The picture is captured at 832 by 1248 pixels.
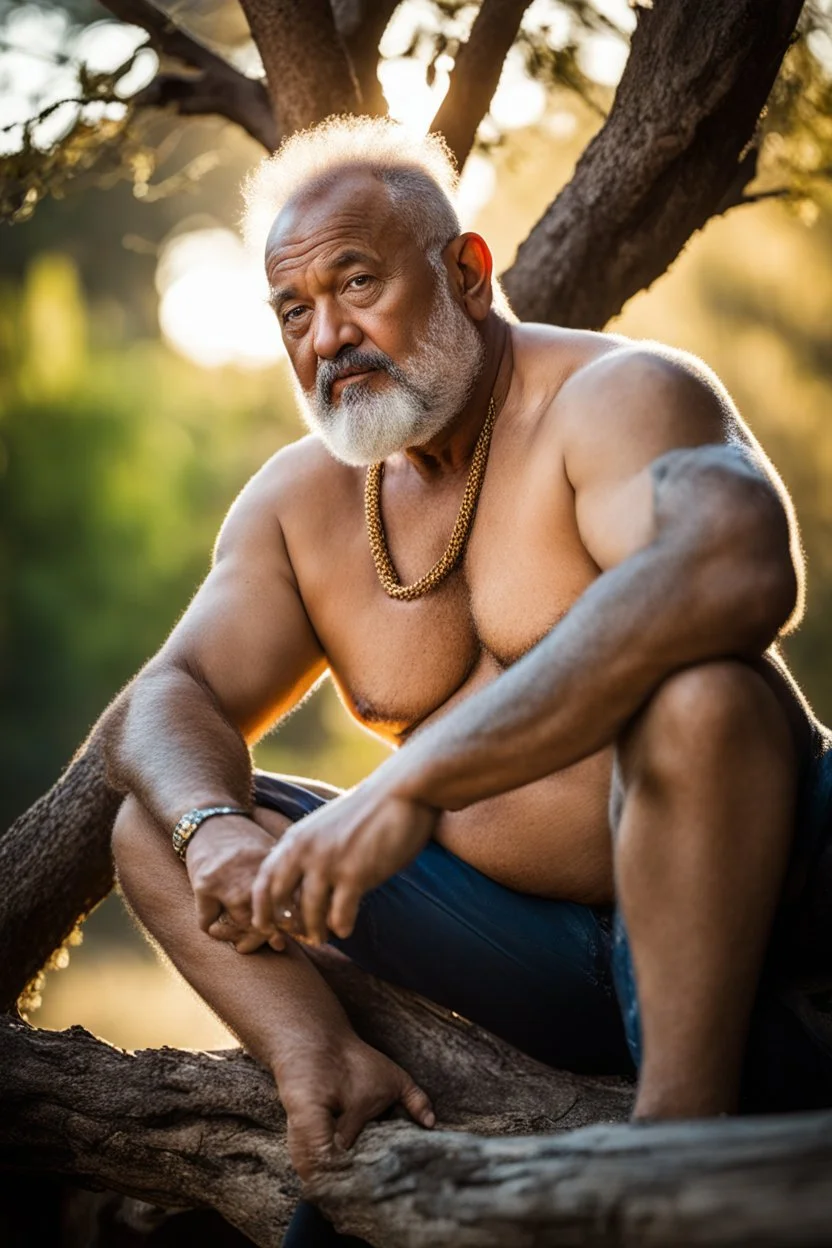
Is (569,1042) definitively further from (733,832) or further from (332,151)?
(332,151)

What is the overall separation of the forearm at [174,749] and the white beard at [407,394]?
0.52 meters

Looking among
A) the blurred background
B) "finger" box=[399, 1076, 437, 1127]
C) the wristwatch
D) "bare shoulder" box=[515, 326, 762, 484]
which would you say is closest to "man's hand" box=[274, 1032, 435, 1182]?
"finger" box=[399, 1076, 437, 1127]

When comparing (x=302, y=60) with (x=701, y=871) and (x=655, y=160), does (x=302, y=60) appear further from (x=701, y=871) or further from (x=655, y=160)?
(x=701, y=871)

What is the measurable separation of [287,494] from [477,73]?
53.9 inches

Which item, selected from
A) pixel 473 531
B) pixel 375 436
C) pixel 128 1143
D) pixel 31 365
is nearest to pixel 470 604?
pixel 473 531

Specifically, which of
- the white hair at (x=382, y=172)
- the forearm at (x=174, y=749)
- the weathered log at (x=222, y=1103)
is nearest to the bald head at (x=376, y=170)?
the white hair at (x=382, y=172)

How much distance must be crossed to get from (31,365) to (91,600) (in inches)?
90.3

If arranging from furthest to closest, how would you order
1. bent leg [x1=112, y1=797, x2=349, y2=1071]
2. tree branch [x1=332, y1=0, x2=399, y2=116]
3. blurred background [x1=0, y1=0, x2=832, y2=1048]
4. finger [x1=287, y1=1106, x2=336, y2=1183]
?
blurred background [x1=0, y1=0, x2=832, y2=1048] < tree branch [x1=332, y1=0, x2=399, y2=116] < bent leg [x1=112, y1=797, x2=349, y2=1071] < finger [x1=287, y1=1106, x2=336, y2=1183]

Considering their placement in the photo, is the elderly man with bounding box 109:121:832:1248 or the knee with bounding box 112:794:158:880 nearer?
the elderly man with bounding box 109:121:832:1248

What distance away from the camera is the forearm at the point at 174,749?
2.29 meters

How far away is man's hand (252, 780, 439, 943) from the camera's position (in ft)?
5.85

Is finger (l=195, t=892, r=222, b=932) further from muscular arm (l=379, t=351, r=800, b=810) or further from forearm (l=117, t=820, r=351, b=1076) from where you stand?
muscular arm (l=379, t=351, r=800, b=810)

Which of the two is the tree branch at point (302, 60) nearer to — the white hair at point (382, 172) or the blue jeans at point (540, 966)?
the white hair at point (382, 172)

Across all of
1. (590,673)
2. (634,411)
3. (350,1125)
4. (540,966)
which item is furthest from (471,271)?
(350,1125)
